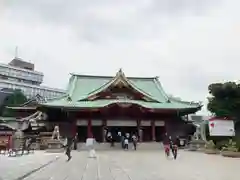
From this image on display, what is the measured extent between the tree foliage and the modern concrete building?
6353 cm

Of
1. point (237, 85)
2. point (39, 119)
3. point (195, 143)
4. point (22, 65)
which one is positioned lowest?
point (195, 143)

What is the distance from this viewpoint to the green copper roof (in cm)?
3716

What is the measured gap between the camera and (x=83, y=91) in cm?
4391

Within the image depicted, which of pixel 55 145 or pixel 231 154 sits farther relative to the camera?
pixel 55 145

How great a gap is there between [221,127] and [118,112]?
1200 cm

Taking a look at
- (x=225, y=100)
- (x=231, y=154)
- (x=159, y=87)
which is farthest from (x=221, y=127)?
(x=159, y=87)

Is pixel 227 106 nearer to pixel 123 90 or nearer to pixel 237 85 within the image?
pixel 237 85

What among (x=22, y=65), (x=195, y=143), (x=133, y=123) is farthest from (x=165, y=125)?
(x=22, y=65)

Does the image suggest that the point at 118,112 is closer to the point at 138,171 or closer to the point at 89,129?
the point at 89,129

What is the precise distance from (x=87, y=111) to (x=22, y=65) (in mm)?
84174

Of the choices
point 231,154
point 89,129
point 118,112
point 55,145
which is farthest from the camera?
point 118,112

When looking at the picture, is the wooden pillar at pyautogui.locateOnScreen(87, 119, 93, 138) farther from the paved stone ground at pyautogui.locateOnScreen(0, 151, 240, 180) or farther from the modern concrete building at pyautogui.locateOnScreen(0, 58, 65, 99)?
the modern concrete building at pyautogui.locateOnScreen(0, 58, 65, 99)

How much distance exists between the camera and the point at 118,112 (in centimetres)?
3828

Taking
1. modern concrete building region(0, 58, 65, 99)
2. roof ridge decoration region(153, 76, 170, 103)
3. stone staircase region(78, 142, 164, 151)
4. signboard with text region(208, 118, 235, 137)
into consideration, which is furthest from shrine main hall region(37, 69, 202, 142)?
modern concrete building region(0, 58, 65, 99)
